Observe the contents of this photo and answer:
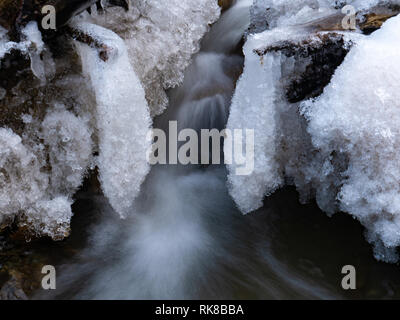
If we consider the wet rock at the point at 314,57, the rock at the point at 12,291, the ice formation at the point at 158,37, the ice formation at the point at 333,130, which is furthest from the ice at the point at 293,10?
the rock at the point at 12,291

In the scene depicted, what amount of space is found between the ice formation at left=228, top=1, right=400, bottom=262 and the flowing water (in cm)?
20

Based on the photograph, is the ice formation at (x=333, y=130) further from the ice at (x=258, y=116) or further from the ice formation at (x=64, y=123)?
the ice formation at (x=64, y=123)

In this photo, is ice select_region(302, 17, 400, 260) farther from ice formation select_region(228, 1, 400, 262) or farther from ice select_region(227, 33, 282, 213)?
ice select_region(227, 33, 282, 213)

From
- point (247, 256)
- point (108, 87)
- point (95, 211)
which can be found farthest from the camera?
point (95, 211)

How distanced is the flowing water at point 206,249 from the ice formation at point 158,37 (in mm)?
888

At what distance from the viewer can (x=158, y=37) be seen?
4055mm

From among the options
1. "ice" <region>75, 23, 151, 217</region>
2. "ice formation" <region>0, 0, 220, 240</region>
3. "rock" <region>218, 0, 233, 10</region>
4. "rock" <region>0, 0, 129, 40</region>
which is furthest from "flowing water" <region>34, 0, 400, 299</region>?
"rock" <region>218, 0, 233, 10</region>

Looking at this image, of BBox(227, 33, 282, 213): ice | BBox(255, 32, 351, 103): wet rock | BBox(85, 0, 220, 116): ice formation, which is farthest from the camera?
BBox(85, 0, 220, 116): ice formation

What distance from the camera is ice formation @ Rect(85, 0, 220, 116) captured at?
12.4 feet

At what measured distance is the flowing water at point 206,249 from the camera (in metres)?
2.90

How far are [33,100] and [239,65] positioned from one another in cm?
236
